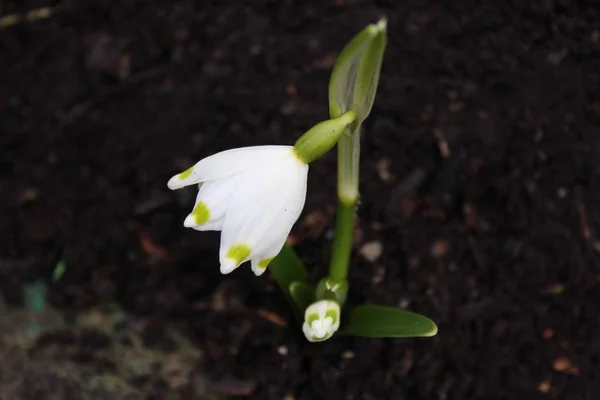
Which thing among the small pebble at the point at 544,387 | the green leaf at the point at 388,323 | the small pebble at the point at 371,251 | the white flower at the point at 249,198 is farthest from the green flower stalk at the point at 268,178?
the small pebble at the point at 544,387

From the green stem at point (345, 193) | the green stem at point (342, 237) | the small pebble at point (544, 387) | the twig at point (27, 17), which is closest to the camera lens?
the green stem at point (345, 193)

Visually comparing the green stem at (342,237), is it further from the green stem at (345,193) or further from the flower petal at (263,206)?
the flower petal at (263,206)

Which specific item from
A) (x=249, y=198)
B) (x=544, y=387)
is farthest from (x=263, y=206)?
(x=544, y=387)

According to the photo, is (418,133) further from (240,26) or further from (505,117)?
(240,26)

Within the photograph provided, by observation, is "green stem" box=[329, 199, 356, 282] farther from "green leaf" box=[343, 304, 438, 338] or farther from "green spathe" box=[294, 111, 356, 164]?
"green spathe" box=[294, 111, 356, 164]

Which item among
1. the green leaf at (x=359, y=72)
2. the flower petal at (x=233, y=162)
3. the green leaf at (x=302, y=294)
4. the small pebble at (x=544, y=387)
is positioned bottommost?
the small pebble at (x=544, y=387)

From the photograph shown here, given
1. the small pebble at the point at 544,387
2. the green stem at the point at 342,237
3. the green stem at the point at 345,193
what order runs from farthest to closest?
1. the small pebble at the point at 544,387
2. the green stem at the point at 342,237
3. the green stem at the point at 345,193
